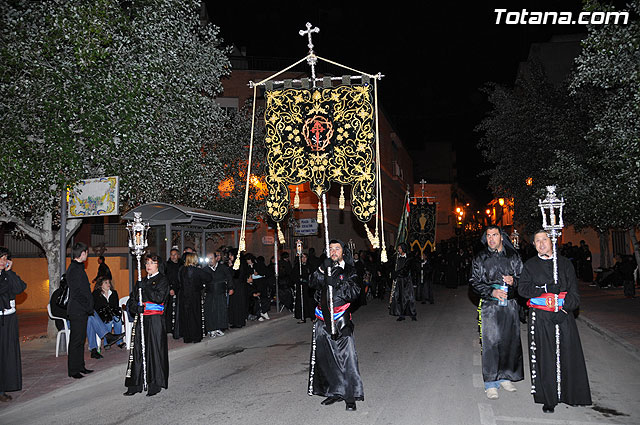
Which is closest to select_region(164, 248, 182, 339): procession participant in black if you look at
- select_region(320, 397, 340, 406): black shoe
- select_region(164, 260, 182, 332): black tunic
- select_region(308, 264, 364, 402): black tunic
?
select_region(164, 260, 182, 332): black tunic

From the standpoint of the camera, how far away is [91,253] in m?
22.5

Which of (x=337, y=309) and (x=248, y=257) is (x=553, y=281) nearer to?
(x=337, y=309)

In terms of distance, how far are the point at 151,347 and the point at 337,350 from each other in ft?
8.64

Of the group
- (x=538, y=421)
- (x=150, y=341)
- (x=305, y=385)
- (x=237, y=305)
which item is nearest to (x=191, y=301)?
(x=237, y=305)

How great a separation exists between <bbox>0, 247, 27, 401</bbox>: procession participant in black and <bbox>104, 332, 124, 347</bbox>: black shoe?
11.1ft

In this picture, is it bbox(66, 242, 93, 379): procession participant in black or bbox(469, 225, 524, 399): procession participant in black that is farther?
bbox(66, 242, 93, 379): procession participant in black

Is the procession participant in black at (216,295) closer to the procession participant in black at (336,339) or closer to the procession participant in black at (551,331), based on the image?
the procession participant in black at (336,339)

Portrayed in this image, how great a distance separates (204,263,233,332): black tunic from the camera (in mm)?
12805

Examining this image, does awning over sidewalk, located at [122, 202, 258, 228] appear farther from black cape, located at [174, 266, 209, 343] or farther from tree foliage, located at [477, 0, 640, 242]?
tree foliage, located at [477, 0, 640, 242]

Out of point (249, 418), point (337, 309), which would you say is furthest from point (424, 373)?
point (249, 418)

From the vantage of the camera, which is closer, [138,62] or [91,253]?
[138,62]

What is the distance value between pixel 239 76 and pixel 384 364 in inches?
1063

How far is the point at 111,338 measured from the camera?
11.2 metres

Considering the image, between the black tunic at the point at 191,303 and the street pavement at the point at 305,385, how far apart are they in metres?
0.32
